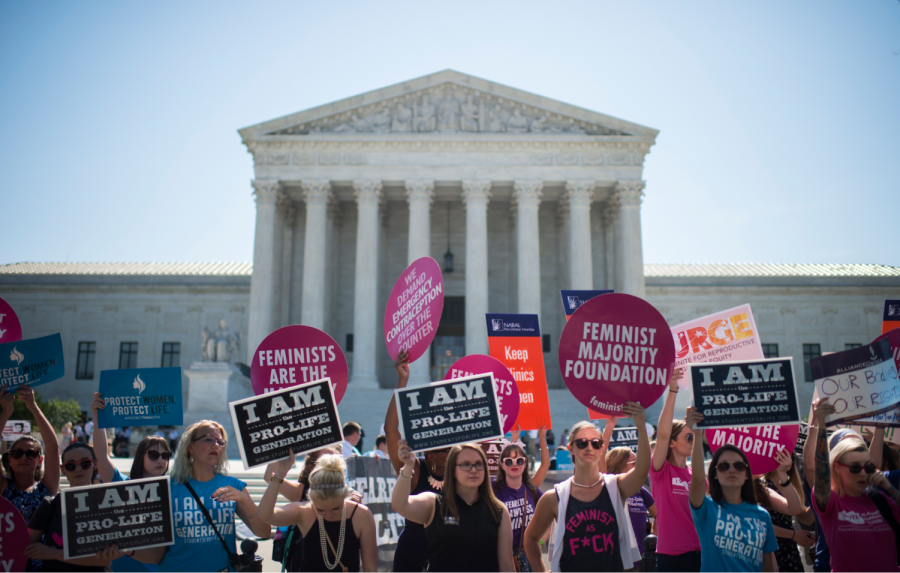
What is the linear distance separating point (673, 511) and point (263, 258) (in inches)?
1204

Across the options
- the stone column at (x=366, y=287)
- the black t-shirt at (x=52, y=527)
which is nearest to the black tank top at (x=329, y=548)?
the black t-shirt at (x=52, y=527)

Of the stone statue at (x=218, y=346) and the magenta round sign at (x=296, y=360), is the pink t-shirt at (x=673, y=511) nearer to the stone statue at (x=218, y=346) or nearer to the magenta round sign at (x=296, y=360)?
the magenta round sign at (x=296, y=360)

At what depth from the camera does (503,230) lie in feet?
132

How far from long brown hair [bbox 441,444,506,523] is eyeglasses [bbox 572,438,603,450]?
71cm

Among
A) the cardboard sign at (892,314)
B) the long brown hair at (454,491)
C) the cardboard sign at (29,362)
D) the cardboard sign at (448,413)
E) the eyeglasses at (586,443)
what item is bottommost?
the long brown hair at (454,491)

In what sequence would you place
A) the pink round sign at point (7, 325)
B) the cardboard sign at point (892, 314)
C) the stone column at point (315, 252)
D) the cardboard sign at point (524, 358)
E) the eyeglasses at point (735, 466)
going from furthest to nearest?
the stone column at point (315, 252) < the cardboard sign at point (892, 314) < the cardboard sign at point (524, 358) < the pink round sign at point (7, 325) < the eyeglasses at point (735, 466)

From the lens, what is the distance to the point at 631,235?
112ft

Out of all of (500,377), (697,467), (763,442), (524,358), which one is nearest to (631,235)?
(524,358)

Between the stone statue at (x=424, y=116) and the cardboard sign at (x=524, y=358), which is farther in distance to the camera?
the stone statue at (x=424, y=116)

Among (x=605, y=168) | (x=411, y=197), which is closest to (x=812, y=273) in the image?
(x=605, y=168)

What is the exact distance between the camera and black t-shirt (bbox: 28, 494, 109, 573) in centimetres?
538

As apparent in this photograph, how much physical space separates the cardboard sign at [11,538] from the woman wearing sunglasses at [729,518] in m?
4.91

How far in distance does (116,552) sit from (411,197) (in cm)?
3050

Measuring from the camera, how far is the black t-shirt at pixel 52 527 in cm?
538
